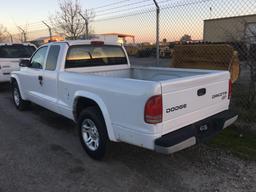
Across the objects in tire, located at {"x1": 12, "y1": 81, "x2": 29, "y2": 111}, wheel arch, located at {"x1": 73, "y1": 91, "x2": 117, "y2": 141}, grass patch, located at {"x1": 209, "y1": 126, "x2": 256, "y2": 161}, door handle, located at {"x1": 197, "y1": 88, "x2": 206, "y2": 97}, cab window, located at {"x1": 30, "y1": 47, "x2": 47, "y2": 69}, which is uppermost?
cab window, located at {"x1": 30, "y1": 47, "x2": 47, "y2": 69}

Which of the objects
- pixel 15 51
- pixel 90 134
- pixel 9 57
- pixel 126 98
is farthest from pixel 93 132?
pixel 15 51

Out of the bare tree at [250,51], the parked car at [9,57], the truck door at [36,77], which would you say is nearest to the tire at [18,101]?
the truck door at [36,77]

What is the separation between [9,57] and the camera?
9797 mm

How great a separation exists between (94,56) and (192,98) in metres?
2.56

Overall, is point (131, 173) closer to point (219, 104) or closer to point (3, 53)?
point (219, 104)

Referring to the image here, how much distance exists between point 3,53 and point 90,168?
24.4 feet

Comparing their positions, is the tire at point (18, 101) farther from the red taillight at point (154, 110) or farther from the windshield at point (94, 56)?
the red taillight at point (154, 110)

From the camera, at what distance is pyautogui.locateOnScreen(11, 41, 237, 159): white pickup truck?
123 inches

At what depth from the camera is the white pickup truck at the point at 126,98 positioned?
313 cm

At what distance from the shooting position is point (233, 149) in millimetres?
4430

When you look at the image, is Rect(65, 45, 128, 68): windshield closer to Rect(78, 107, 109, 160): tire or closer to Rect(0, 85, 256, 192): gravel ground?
Rect(78, 107, 109, 160): tire

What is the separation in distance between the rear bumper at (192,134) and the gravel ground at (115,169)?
1.80ft

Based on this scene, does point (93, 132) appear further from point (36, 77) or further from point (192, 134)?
point (36, 77)

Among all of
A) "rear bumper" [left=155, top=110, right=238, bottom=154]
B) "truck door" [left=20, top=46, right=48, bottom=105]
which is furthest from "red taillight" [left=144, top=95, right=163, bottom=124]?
"truck door" [left=20, top=46, right=48, bottom=105]
